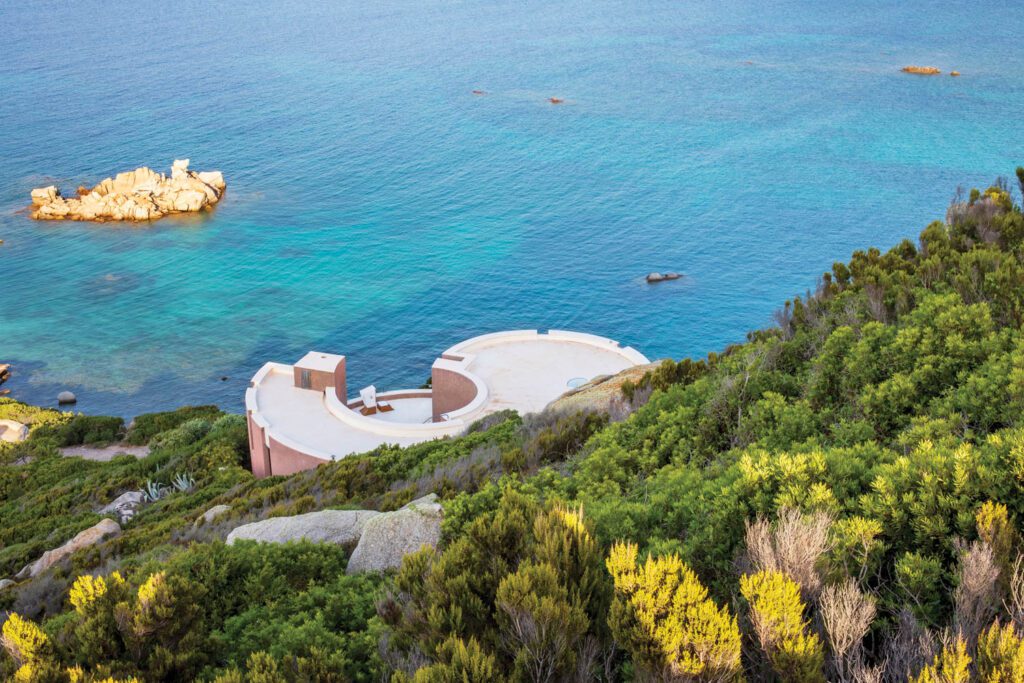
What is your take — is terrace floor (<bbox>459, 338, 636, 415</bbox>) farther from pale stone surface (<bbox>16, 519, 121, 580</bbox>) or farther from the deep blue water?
the deep blue water

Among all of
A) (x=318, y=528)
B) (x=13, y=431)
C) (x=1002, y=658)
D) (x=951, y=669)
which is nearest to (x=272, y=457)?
(x=318, y=528)

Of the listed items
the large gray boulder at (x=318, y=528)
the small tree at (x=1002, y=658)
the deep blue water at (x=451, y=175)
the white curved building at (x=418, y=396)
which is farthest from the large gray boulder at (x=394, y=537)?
the deep blue water at (x=451, y=175)

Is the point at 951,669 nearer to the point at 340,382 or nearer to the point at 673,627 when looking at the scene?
the point at 673,627

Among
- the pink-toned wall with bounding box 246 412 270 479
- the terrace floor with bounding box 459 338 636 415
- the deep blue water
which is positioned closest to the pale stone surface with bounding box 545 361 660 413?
the terrace floor with bounding box 459 338 636 415

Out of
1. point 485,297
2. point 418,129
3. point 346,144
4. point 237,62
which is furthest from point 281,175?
point 237,62

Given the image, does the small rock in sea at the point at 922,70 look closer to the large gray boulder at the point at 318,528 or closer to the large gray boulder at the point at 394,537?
the large gray boulder at the point at 318,528

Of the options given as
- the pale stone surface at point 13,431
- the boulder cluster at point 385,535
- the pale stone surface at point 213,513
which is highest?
the boulder cluster at point 385,535
